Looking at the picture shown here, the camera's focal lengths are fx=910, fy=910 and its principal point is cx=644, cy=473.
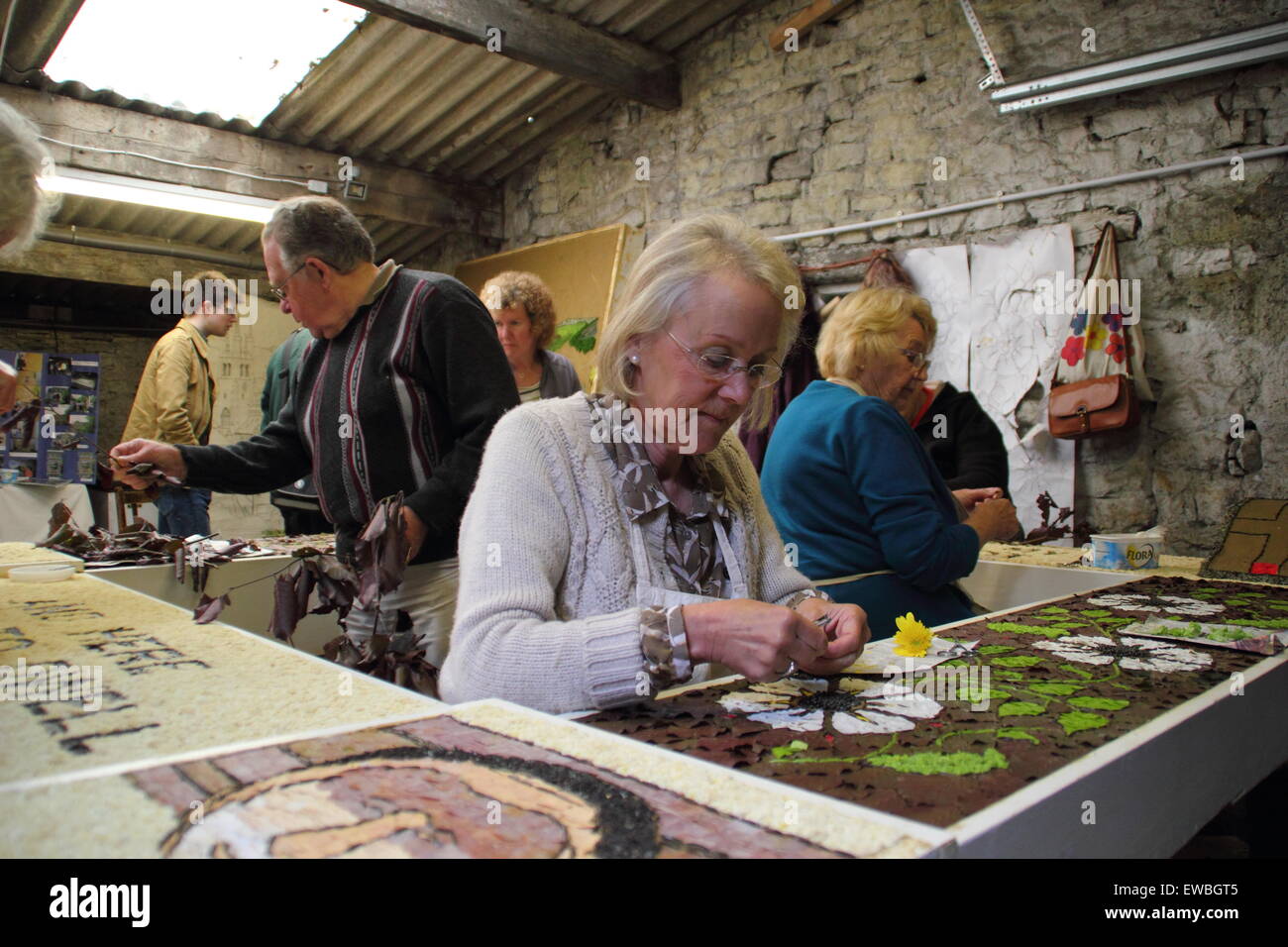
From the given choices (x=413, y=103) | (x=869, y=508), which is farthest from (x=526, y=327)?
(x=413, y=103)

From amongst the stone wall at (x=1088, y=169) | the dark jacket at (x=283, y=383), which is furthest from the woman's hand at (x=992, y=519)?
the stone wall at (x=1088, y=169)

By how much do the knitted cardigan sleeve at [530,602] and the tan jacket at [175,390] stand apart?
4506mm

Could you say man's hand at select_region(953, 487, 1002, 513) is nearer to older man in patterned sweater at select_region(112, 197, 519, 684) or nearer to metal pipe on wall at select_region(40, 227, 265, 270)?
older man in patterned sweater at select_region(112, 197, 519, 684)

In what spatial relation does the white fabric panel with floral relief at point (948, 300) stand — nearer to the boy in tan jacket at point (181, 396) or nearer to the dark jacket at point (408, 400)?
the dark jacket at point (408, 400)

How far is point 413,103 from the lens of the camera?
7.27 meters

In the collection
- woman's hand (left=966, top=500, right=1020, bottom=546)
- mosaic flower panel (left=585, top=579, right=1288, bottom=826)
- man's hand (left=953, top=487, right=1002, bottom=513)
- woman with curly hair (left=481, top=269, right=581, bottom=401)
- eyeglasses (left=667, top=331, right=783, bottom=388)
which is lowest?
mosaic flower panel (left=585, top=579, right=1288, bottom=826)

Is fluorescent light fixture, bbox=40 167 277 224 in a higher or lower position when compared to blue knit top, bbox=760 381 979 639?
higher

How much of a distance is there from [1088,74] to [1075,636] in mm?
4189

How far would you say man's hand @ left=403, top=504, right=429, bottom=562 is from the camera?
6.70 feet

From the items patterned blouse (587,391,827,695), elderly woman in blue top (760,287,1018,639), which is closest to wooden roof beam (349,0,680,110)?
elderly woman in blue top (760,287,1018,639)

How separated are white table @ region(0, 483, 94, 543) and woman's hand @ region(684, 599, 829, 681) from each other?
6.18 metres

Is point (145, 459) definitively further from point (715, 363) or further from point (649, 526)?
point (715, 363)

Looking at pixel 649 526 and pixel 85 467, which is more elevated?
pixel 85 467

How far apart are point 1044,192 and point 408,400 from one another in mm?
4213
